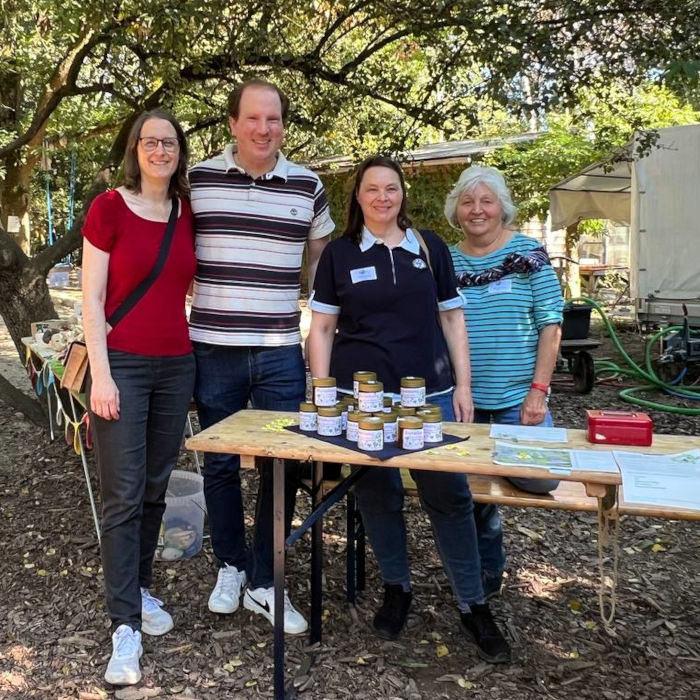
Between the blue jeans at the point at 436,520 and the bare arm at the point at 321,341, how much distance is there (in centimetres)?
43

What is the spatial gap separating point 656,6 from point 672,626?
302 cm

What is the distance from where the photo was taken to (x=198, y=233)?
2.82m

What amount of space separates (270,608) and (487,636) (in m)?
0.86

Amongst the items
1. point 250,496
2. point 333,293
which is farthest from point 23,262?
point 333,293

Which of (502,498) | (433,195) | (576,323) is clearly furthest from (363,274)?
(433,195)

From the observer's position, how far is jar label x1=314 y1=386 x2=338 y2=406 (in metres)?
2.47

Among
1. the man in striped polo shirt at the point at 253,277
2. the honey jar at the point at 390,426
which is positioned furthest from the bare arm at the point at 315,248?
the honey jar at the point at 390,426

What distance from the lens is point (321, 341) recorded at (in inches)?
112

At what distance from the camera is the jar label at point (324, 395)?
8.09 ft

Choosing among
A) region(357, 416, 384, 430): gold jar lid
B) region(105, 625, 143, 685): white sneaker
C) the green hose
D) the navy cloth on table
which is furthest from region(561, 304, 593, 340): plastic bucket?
region(105, 625, 143, 685): white sneaker

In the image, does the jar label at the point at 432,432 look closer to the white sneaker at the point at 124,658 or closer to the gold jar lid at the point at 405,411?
the gold jar lid at the point at 405,411

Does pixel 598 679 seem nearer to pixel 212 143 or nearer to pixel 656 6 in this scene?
pixel 656 6

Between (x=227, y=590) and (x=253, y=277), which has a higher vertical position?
(x=253, y=277)

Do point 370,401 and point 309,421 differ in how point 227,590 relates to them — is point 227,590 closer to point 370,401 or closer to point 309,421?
point 309,421
